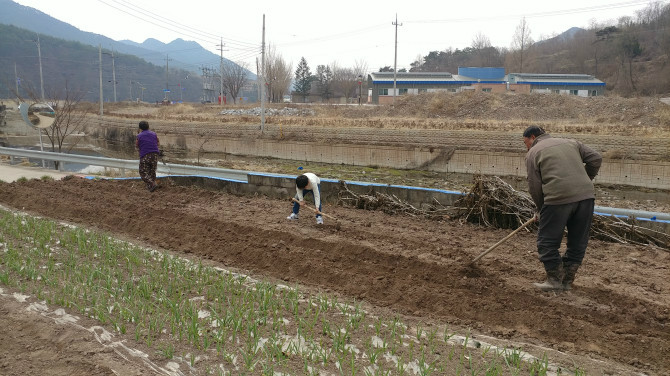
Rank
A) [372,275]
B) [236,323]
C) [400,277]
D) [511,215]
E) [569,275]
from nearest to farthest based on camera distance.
→ [236,323] → [569,275] → [400,277] → [372,275] → [511,215]

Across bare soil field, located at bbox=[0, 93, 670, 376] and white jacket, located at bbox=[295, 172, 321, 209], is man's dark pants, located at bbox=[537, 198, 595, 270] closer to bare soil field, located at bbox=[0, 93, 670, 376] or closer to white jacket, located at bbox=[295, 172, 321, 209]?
bare soil field, located at bbox=[0, 93, 670, 376]

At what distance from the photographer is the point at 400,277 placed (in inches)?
211

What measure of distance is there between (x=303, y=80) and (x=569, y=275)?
75571mm

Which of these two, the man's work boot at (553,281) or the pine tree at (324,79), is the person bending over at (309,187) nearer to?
the man's work boot at (553,281)

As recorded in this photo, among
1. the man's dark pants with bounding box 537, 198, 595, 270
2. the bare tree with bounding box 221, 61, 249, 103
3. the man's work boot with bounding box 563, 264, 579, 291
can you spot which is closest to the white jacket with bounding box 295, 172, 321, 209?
the man's dark pants with bounding box 537, 198, 595, 270

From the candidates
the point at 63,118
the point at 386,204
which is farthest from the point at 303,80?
the point at 386,204

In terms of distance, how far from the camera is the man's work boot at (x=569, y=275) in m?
4.84

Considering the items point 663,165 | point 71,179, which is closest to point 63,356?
point 71,179

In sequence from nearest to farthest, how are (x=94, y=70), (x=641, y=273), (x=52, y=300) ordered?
(x=52, y=300)
(x=641, y=273)
(x=94, y=70)

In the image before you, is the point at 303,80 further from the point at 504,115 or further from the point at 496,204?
the point at 496,204

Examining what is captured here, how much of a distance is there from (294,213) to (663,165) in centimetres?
1565

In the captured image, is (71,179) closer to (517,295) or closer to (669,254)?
(517,295)

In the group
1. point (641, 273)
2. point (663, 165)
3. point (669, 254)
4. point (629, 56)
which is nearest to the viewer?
point (641, 273)

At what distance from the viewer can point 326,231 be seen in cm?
726
